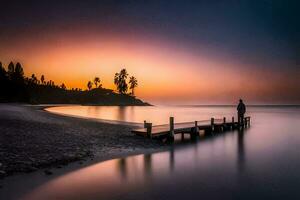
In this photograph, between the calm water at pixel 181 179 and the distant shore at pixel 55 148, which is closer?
the calm water at pixel 181 179

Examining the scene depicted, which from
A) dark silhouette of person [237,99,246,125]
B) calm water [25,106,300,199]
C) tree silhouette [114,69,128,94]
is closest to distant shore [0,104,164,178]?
calm water [25,106,300,199]

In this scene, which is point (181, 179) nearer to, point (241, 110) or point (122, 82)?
point (241, 110)

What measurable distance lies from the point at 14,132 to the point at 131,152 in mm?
7718

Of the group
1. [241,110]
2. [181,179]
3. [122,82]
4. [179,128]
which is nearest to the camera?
[181,179]

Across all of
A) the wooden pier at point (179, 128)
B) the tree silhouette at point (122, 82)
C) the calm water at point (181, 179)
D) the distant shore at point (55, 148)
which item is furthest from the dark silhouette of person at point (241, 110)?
the tree silhouette at point (122, 82)

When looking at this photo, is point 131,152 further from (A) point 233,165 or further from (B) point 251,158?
(B) point 251,158

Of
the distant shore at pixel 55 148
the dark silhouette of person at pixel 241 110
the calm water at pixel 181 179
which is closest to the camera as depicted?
the calm water at pixel 181 179

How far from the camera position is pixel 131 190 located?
11.6 m

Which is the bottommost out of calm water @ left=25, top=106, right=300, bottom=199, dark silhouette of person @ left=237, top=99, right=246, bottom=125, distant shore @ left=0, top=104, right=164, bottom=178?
calm water @ left=25, top=106, right=300, bottom=199

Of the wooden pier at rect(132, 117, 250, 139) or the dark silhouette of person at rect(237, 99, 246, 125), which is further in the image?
the dark silhouette of person at rect(237, 99, 246, 125)

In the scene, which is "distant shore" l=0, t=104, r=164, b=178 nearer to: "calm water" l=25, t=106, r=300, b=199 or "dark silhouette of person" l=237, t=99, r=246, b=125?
"calm water" l=25, t=106, r=300, b=199

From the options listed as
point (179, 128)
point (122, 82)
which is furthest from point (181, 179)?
point (122, 82)

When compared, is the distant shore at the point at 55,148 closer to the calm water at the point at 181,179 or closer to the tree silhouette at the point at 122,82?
the calm water at the point at 181,179

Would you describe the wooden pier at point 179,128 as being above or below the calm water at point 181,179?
above
